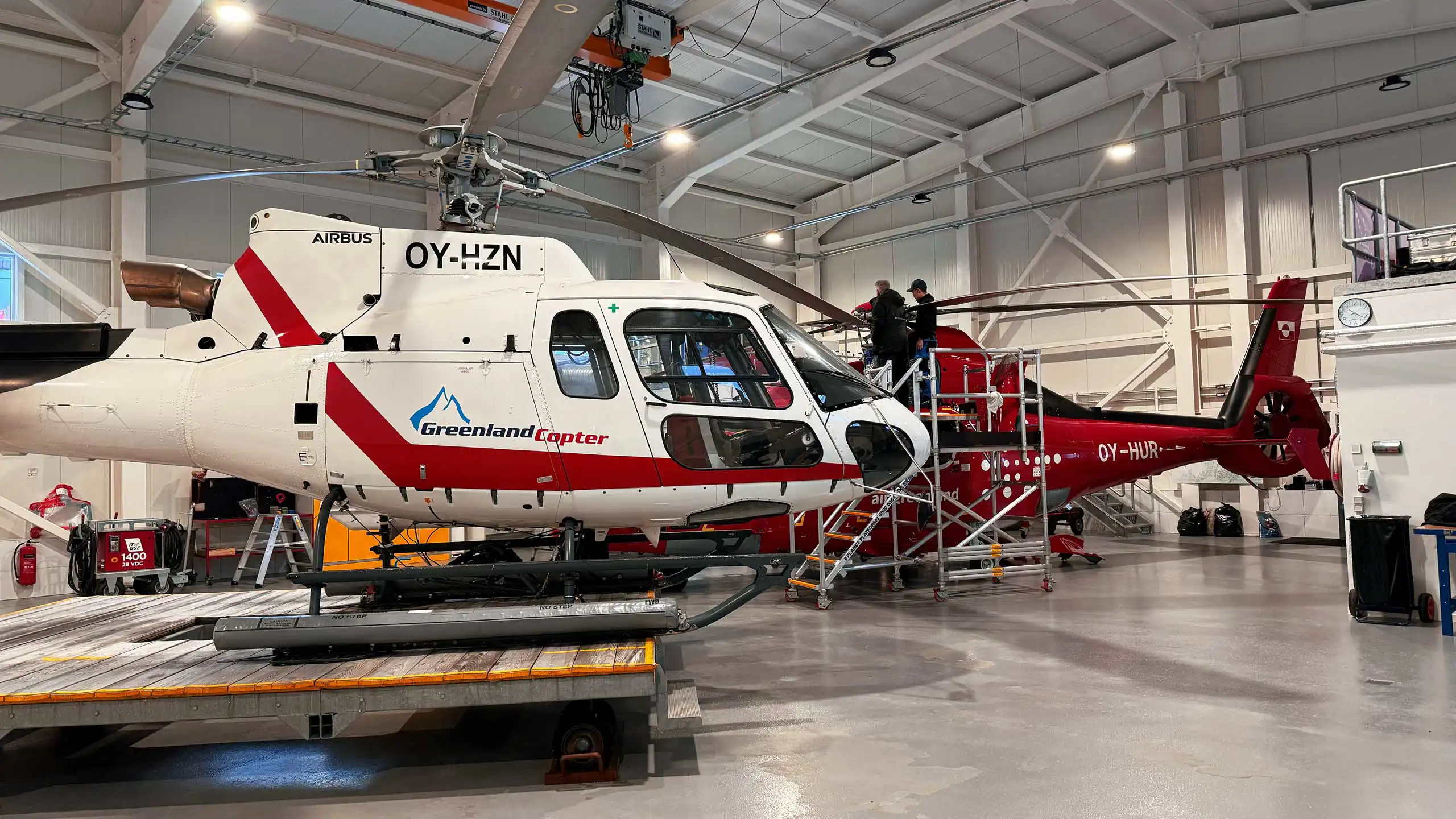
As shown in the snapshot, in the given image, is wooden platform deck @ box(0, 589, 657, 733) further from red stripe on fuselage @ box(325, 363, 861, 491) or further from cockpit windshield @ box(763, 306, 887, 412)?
cockpit windshield @ box(763, 306, 887, 412)

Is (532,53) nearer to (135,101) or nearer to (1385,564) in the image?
(1385,564)

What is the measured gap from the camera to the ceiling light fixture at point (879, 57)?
13164mm

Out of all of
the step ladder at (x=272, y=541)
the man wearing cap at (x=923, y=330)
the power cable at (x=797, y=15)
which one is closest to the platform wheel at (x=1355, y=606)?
the man wearing cap at (x=923, y=330)

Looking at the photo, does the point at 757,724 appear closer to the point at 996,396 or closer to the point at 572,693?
the point at 572,693

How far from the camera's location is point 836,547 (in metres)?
12.5

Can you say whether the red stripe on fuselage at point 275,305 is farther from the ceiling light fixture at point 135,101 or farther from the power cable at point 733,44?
the power cable at point 733,44

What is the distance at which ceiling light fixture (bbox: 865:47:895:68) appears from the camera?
43.2 ft

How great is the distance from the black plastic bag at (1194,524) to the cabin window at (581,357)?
15569mm

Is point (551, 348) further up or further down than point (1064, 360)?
further down

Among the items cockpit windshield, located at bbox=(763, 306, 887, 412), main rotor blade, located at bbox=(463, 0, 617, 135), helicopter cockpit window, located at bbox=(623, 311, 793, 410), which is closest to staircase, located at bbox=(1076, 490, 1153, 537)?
cockpit windshield, located at bbox=(763, 306, 887, 412)

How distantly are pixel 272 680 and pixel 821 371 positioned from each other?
13.2 ft

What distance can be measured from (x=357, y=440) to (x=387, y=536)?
1.34 m

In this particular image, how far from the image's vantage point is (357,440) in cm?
591

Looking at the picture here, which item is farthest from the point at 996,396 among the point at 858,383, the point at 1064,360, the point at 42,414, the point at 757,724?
the point at 1064,360
